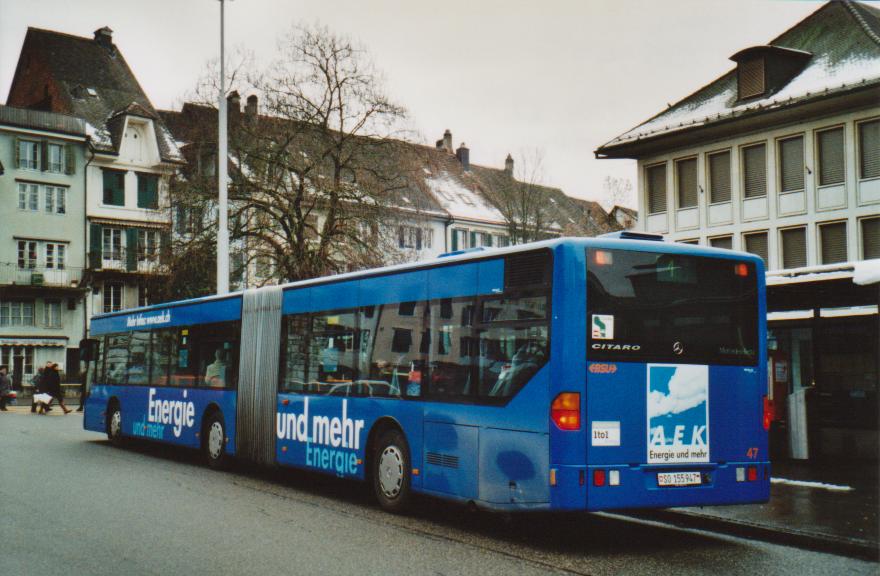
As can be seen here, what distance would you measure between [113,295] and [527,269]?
5591 cm

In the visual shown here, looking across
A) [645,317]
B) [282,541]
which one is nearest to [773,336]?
[645,317]

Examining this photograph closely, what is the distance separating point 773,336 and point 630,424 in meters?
15.0

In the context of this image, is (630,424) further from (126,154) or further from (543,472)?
(126,154)

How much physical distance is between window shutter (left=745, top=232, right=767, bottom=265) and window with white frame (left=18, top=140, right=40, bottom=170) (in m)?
40.9

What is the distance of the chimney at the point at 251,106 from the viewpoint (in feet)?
127

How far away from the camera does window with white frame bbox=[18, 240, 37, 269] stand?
58.7 m

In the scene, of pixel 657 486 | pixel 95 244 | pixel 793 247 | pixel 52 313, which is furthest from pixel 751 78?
pixel 52 313

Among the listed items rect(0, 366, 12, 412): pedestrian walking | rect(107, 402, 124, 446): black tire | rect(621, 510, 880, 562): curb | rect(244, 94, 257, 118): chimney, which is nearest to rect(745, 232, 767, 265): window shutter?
rect(244, 94, 257, 118): chimney

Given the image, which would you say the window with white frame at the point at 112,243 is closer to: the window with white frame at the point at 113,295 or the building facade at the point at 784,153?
the window with white frame at the point at 113,295

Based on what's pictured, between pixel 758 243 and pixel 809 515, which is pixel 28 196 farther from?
pixel 809 515

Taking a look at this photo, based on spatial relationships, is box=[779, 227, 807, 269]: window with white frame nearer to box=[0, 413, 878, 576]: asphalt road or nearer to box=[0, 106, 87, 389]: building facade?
box=[0, 413, 878, 576]: asphalt road

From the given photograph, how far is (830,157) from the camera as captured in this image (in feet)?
109

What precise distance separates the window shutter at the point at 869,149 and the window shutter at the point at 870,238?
1.47 meters

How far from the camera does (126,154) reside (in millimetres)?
63094
